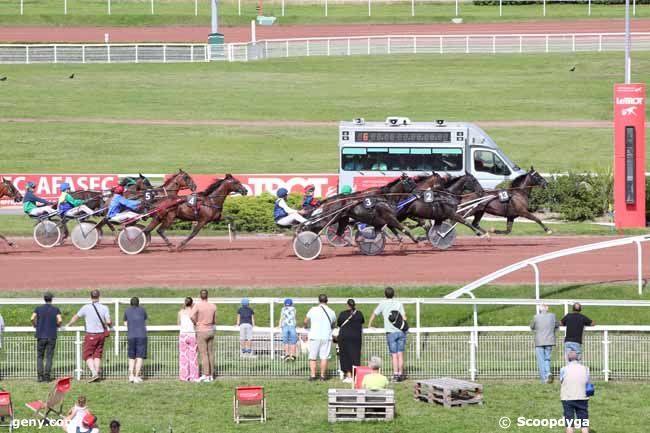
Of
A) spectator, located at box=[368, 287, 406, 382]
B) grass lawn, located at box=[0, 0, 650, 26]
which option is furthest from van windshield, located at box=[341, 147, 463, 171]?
grass lawn, located at box=[0, 0, 650, 26]

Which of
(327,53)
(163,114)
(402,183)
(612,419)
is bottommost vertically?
(612,419)

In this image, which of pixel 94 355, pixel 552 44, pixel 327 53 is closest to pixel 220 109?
pixel 327 53

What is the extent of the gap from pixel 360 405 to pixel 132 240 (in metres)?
13.2

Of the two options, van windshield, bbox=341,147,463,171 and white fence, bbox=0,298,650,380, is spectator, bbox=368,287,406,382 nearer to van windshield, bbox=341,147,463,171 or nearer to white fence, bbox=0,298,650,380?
white fence, bbox=0,298,650,380

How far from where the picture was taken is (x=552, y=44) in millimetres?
66375

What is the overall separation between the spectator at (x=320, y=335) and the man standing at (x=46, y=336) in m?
3.60

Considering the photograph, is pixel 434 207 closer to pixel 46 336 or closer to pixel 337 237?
pixel 337 237

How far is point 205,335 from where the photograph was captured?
756 inches

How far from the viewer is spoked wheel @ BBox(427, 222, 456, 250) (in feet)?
97.3

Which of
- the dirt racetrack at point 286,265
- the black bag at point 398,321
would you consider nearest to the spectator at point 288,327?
the black bag at point 398,321

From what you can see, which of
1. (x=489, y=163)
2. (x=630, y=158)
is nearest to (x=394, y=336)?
(x=630, y=158)

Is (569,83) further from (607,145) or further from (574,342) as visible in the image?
(574,342)

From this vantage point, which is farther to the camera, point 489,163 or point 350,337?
point 489,163

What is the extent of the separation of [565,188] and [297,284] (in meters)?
12.1
